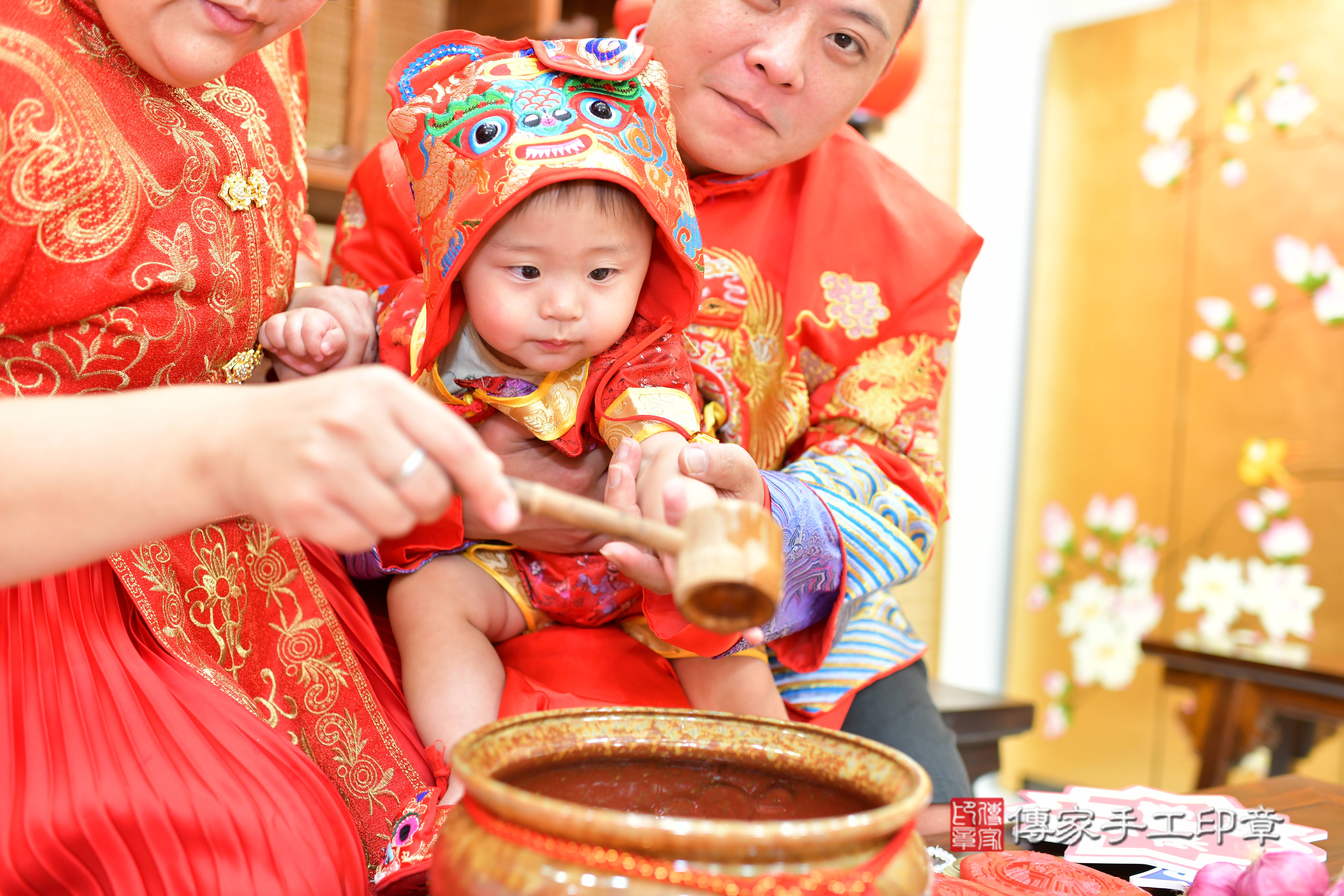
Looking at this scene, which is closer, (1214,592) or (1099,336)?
(1214,592)

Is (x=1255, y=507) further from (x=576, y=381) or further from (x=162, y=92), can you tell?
(x=162, y=92)

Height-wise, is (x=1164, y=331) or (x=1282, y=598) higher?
(x=1164, y=331)

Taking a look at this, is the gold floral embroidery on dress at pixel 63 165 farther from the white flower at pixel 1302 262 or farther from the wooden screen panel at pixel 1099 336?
the wooden screen panel at pixel 1099 336

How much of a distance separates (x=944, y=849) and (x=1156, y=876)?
15 cm

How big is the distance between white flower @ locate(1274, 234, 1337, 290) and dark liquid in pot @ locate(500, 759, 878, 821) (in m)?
2.63

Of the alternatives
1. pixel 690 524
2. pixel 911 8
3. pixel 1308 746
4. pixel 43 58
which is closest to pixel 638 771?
pixel 690 524

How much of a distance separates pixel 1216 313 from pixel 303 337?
266 cm

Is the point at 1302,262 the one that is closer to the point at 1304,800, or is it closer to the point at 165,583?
the point at 1304,800

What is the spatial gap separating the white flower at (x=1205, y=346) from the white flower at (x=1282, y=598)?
53 centimetres

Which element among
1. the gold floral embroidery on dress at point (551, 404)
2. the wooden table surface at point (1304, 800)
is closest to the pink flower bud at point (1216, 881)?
the wooden table surface at point (1304, 800)

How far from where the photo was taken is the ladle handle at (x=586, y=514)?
51 centimetres

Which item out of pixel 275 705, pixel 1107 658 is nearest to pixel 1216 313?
pixel 1107 658

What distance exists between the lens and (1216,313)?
9.79ft

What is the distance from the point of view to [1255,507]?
2.86 metres
